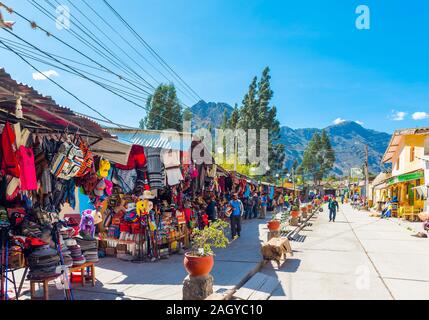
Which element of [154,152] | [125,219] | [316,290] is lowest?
[316,290]

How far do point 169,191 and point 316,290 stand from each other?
5.04 metres

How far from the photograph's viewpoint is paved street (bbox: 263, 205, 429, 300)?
5.96m

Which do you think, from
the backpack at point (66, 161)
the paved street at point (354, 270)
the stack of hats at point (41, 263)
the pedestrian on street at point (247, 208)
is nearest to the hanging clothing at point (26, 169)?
the backpack at point (66, 161)

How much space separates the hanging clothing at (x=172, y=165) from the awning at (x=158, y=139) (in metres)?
0.24

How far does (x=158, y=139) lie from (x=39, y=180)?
6.85m

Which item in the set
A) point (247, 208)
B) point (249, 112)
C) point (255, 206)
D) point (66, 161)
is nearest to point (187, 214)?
point (66, 161)

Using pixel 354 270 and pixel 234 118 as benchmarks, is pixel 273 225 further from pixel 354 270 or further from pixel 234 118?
pixel 234 118

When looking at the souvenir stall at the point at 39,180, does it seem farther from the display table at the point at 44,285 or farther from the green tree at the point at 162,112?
the green tree at the point at 162,112

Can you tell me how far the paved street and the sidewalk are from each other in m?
0.89

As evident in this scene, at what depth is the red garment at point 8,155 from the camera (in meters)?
4.38

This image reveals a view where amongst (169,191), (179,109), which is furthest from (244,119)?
(169,191)

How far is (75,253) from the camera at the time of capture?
564cm
